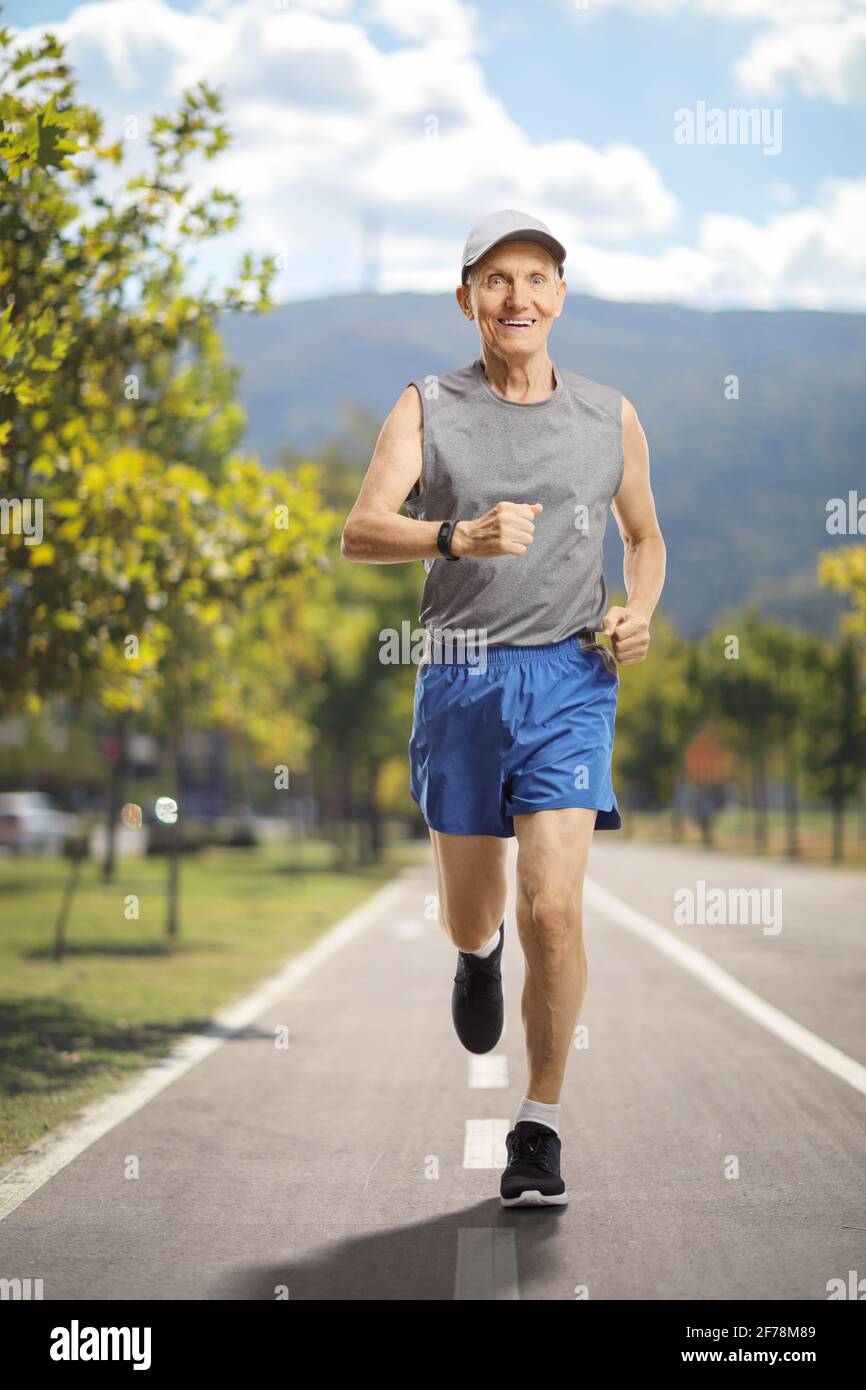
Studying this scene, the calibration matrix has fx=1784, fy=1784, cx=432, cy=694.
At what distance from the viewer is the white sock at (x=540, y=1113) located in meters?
4.90

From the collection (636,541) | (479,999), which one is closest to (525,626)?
(636,541)

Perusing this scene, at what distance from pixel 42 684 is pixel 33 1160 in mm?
5355

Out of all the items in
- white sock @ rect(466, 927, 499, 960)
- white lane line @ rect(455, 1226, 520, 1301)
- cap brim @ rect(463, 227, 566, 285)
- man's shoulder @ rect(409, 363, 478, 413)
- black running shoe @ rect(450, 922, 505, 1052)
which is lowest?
white lane line @ rect(455, 1226, 520, 1301)

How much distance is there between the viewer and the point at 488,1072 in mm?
7617

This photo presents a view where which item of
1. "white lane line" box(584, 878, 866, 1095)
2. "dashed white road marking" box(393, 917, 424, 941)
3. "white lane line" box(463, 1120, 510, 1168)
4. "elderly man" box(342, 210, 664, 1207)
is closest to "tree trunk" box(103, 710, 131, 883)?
"dashed white road marking" box(393, 917, 424, 941)

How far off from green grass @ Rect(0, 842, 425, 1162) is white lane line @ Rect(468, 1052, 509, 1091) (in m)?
1.50

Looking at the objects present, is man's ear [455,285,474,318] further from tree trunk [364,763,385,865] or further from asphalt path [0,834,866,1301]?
tree trunk [364,763,385,865]

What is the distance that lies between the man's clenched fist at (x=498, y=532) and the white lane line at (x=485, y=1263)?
172 centimetres

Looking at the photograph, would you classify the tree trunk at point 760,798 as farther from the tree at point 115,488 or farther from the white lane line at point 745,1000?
the tree at point 115,488

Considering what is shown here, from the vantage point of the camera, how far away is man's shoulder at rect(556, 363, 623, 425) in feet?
17.0

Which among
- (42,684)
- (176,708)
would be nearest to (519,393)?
(42,684)

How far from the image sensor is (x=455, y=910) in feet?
17.5

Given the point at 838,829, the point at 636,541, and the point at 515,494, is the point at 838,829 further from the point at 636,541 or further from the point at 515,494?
the point at 515,494
